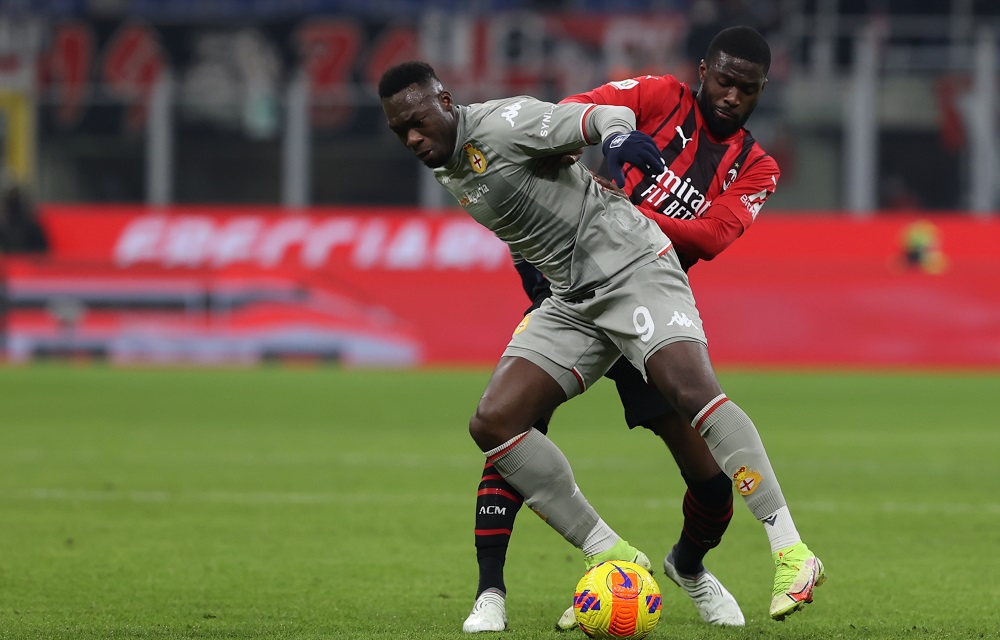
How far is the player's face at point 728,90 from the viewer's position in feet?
17.7

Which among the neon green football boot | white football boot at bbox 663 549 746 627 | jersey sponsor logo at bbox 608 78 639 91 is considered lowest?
white football boot at bbox 663 549 746 627

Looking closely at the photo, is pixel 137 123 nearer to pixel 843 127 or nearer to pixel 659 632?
pixel 843 127

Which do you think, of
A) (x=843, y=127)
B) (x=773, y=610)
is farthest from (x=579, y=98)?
(x=843, y=127)

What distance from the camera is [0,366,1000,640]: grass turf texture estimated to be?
546cm

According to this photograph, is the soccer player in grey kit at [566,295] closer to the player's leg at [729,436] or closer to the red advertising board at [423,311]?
the player's leg at [729,436]

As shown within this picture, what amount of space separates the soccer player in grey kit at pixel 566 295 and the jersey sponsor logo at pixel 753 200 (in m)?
0.38

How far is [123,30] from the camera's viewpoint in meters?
26.1

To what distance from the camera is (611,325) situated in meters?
5.16

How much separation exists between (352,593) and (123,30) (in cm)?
2195

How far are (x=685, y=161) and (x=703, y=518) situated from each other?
53.0 inches

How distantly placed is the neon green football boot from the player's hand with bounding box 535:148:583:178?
1.53 metres

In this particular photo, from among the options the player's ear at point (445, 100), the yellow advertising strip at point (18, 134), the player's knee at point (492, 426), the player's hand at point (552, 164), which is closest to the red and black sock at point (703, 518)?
the player's knee at point (492, 426)

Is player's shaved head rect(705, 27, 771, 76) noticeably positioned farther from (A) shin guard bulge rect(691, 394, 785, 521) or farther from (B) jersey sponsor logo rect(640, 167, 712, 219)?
(A) shin guard bulge rect(691, 394, 785, 521)

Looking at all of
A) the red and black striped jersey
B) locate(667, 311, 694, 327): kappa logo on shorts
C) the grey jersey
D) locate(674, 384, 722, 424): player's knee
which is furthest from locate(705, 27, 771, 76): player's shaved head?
locate(674, 384, 722, 424): player's knee
